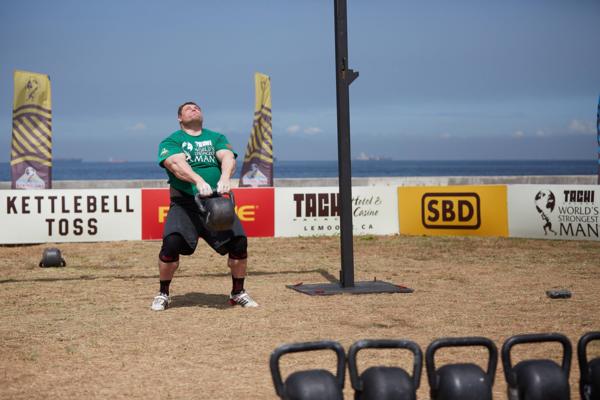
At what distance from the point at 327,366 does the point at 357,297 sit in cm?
316

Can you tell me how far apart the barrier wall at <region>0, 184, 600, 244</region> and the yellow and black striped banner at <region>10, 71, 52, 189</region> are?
2.63 metres

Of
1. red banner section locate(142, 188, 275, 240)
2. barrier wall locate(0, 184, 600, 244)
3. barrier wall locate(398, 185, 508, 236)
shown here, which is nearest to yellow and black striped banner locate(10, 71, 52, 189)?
barrier wall locate(0, 184, 600, 244)

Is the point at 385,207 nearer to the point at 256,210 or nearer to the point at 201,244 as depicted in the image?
the point at 256,210

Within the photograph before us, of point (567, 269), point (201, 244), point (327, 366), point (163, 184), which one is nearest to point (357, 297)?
point (327, 366)

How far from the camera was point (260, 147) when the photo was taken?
22703 millimetres

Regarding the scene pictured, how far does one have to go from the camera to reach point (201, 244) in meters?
15.2

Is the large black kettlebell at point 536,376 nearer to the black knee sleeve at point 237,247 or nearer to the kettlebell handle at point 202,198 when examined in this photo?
the kettlebell handle at point 202,198

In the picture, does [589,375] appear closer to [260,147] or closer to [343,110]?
[343,110]

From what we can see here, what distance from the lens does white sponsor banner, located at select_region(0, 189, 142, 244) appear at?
1542 centimetres

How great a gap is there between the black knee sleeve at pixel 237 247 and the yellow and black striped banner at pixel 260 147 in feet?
48.4

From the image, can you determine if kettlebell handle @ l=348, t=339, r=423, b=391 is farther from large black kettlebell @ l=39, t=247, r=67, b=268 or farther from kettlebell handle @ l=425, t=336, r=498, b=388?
large black kettlebell @ l=39, t=247, r=67, b=268

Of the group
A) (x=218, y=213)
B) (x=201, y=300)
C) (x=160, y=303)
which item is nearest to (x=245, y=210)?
(x=201, y=300)

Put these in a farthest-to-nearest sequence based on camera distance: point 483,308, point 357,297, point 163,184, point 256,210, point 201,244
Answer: point 163,184
point 256,210
point 201,244
point 357,297
point 483,308

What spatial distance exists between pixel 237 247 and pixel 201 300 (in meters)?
1.10
